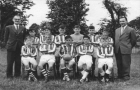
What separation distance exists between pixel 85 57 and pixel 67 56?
620mm

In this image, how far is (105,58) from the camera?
774 cm

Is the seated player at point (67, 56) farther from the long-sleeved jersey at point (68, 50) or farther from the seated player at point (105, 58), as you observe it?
the seated player at point (105, 58)

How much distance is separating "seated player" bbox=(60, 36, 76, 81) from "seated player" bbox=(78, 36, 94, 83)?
263 millimetres

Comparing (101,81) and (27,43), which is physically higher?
(27,43)

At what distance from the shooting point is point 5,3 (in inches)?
1618

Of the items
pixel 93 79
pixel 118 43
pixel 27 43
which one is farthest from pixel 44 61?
pixel 118 43

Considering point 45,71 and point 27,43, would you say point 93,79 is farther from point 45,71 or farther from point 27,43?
point 27,43

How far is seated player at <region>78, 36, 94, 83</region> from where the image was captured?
7605 mm

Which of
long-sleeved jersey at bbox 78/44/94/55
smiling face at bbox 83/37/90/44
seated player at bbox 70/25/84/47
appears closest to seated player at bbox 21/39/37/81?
seated player at bbox 70/25/84/47

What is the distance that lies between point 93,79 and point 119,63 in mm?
1140

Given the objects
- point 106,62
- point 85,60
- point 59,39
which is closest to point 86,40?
point 85,60

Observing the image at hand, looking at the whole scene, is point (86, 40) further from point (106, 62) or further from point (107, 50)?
point (106, 62)

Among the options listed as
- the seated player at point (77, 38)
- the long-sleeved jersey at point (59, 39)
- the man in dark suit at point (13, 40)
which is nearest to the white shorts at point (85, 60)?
the seated player at point (77, 38)

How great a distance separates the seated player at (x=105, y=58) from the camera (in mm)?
7535
